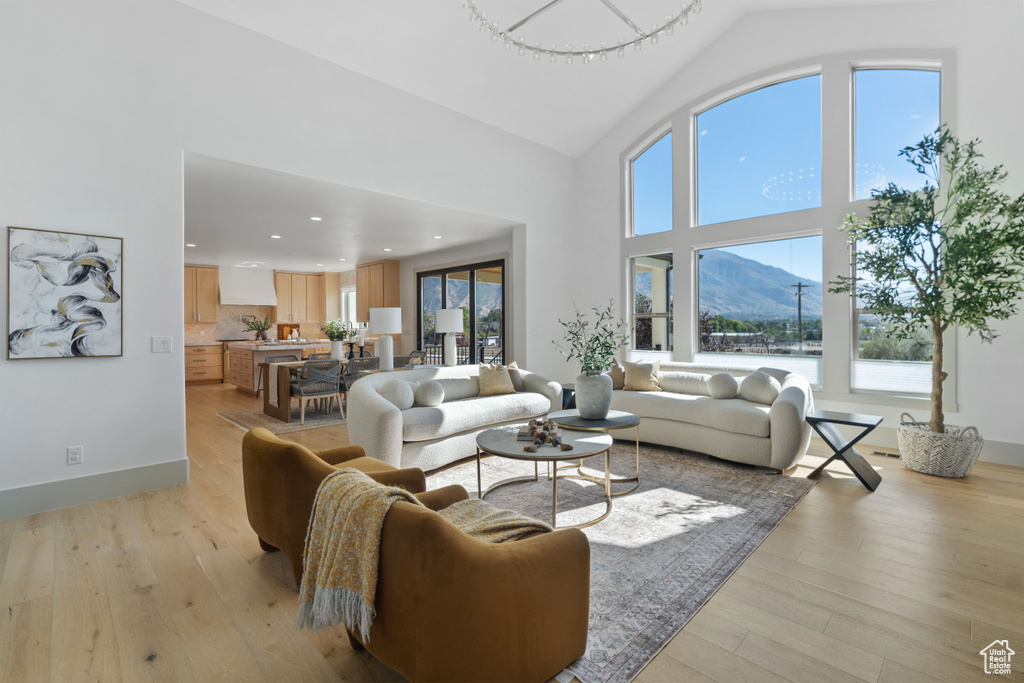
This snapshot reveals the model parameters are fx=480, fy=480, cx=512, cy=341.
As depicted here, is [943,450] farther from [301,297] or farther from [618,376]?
[301,297]

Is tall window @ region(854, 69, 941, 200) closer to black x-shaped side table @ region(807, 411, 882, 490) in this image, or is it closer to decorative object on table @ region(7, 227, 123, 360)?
black x-shaped side table @ region(807, 411, 882, 490)

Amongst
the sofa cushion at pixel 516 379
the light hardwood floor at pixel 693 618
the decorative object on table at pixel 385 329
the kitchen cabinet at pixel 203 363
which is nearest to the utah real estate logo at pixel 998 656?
the light hardwood floor at pixel 693 618

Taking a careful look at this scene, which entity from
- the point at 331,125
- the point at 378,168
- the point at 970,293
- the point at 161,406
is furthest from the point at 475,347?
the point at 970,293

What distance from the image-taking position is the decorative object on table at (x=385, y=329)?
559 cm

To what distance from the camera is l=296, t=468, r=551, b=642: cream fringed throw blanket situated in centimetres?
142

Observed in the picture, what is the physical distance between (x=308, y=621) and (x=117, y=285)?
3134 millimetres

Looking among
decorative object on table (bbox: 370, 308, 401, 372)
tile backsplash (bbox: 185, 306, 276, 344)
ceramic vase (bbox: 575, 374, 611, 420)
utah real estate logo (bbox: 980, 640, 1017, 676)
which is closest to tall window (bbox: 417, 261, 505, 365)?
decorative object on table (bbox: 370, 308, 401, 372)

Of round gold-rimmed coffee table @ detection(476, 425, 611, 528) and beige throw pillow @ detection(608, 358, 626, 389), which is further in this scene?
beige throw pillow @ detection(608, 358, 626, 389)

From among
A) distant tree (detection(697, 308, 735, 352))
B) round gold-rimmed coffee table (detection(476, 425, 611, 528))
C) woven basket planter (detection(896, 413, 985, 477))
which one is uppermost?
distant tree (detection(697, 308, 735, 352))

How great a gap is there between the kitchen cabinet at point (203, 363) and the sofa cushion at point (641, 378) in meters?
8.68

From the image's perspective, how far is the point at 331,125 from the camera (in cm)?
441

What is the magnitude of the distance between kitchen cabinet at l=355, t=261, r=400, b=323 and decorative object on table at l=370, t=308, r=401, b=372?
3627 mm

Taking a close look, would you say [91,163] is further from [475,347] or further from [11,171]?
[475,347]

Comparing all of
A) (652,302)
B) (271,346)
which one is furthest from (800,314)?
(271,346)
